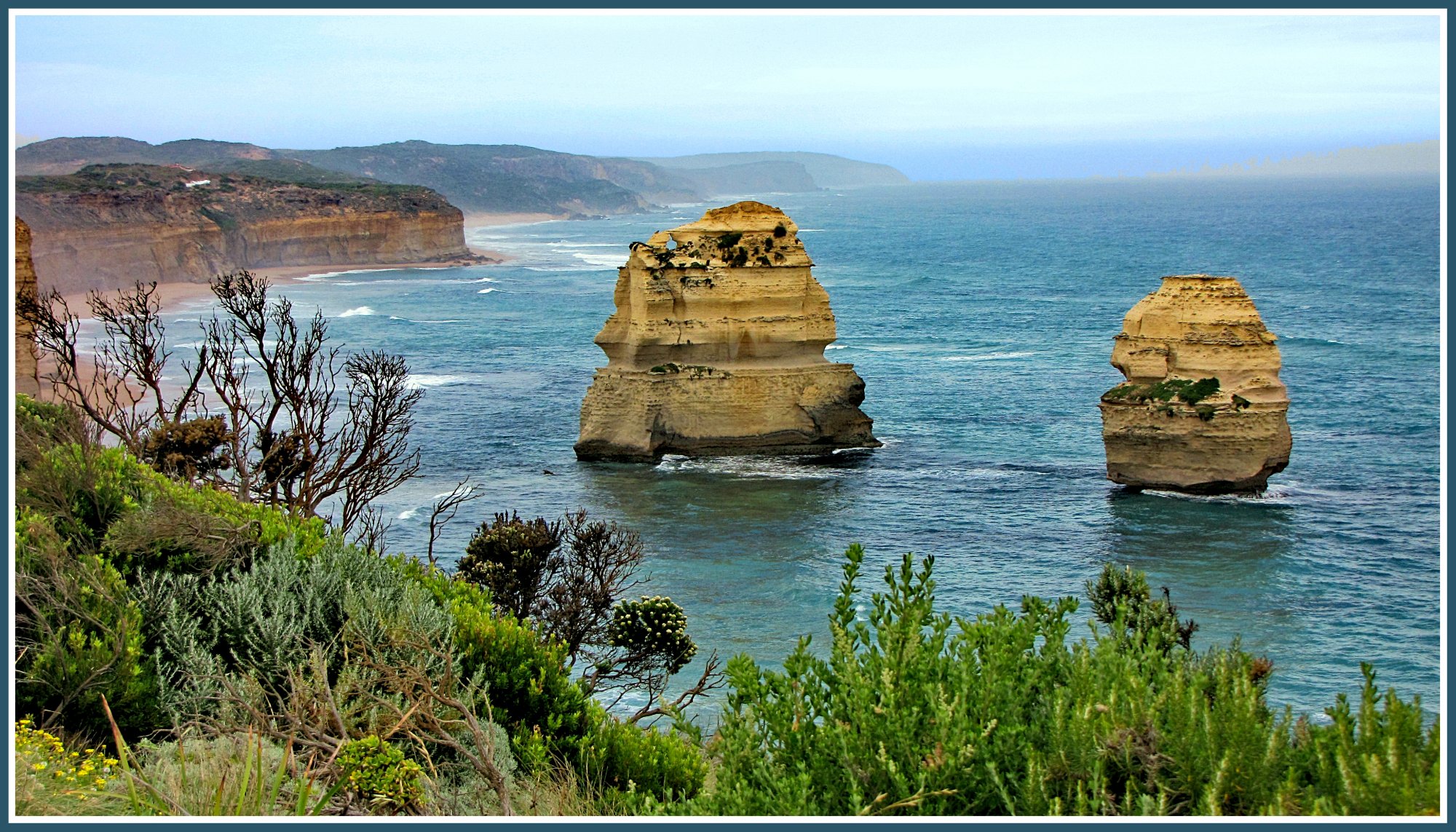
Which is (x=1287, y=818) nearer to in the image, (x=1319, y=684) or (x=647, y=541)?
(x=1319, y=684)

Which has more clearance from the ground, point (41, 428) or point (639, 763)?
point (41, 428)

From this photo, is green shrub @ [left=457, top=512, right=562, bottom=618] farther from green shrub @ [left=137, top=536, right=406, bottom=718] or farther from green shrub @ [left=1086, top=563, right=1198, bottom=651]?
green shrub @ [left=1086, top=563, right=1198, bottom=651]

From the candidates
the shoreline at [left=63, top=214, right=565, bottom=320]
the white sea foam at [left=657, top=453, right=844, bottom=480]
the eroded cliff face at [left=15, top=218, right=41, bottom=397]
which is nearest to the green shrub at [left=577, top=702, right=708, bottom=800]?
the eroded cliff face at [left=15, top=218, right=41, bottom=397]

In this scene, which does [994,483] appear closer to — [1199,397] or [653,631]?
[1199,397]

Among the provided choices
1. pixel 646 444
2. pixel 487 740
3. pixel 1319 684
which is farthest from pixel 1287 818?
pixel 646 444

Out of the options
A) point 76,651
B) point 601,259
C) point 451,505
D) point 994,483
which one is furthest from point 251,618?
point 601,259
